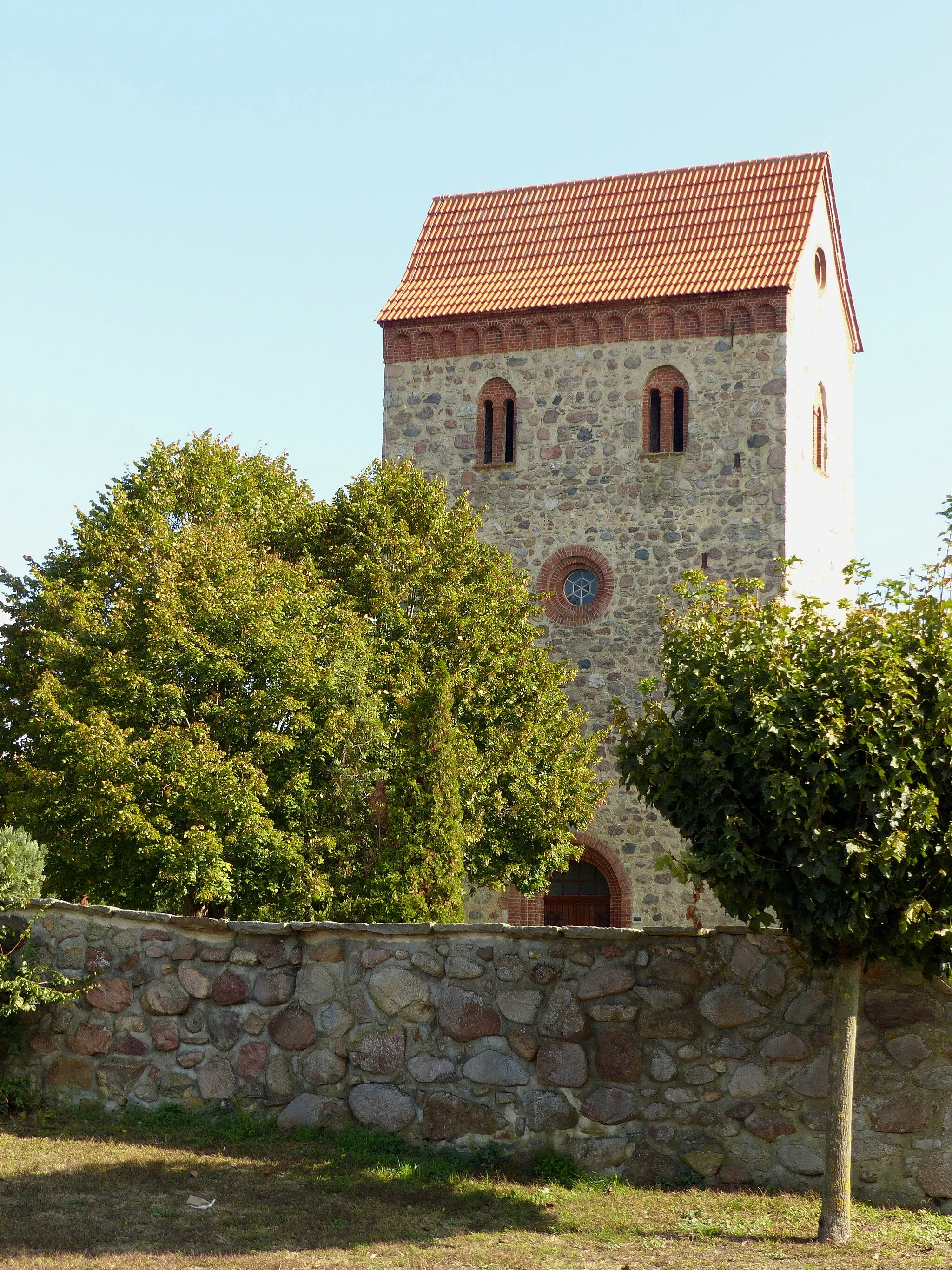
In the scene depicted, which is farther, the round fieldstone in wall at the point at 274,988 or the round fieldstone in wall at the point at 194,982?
the round fieldstone in wall at the point at 194,982

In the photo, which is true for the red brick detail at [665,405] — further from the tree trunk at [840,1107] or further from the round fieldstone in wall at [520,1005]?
the tree trunk at [840,1107]

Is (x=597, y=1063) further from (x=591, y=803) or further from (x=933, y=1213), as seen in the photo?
(x=591, y=803)

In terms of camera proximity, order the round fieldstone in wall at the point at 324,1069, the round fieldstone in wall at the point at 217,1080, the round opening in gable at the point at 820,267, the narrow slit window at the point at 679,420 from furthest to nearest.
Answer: the round opening in gable at the point at 820,267, the narrow slit window at the point at 679,420, the round fieldstone in wall at the point at 217,1080, the round fieldstone in wall at the point at 324,1069

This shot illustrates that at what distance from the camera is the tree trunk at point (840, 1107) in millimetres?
8094

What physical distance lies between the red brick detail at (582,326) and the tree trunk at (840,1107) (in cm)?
1646

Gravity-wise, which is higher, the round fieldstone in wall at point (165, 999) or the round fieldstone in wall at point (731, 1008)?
the round fieldstone in wall at point (731, 1008)

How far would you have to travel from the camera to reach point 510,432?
24.4 m

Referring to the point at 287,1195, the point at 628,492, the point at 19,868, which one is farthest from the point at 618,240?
the point at 287,1195

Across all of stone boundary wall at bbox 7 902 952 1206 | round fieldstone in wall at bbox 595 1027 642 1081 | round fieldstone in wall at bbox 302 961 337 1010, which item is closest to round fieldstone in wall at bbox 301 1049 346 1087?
stone boundary wall at bbox 7 902 952 1206

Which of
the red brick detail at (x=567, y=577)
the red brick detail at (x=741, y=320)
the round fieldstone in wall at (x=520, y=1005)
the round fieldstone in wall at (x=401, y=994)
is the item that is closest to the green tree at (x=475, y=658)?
the red brick detail at (x=567, y=577)

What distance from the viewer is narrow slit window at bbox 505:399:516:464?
952 inches

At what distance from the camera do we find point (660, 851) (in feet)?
70.4

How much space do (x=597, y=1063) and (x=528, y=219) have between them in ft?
64.4

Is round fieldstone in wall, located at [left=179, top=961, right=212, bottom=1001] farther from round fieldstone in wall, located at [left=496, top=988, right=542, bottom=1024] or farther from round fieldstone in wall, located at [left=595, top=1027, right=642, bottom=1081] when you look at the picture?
round fieldstone in wall, located at [left=595, top=1027, right=642, bottom=1081]
